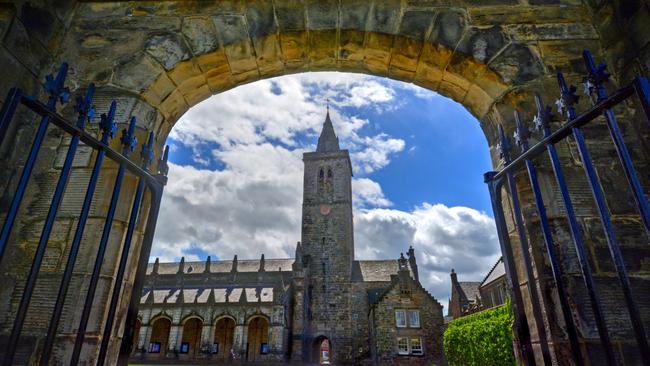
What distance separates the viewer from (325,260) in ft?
118

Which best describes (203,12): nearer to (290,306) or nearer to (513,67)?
(513,67)

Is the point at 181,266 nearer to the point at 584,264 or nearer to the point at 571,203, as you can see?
the point at 571,203

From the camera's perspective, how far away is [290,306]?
34500mm

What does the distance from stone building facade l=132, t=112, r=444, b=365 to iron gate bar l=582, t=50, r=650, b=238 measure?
94.2ft

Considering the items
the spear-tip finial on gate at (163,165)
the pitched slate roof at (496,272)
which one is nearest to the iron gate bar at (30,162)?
the spear-tip finial on gate at (163,165)

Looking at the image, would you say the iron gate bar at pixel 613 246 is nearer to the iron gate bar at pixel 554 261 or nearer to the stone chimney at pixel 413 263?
the iron gate bar at pixel 554 261

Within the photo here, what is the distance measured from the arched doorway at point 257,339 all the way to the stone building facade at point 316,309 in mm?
99

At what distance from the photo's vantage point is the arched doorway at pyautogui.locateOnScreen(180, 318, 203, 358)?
36062mm

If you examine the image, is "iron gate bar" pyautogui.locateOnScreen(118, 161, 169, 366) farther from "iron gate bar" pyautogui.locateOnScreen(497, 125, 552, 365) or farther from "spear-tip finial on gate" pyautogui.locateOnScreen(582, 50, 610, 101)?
"spear-tip finial on gate" pyautogui.locateOnScreen(582, 50, 610, 101)

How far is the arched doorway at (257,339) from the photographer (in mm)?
35750

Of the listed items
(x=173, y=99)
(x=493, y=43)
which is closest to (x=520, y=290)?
(x=493, y=43)

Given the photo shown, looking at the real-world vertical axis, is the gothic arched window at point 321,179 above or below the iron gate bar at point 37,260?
above

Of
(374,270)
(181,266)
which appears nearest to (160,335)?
(181,266)

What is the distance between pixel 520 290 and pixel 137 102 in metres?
2.65
